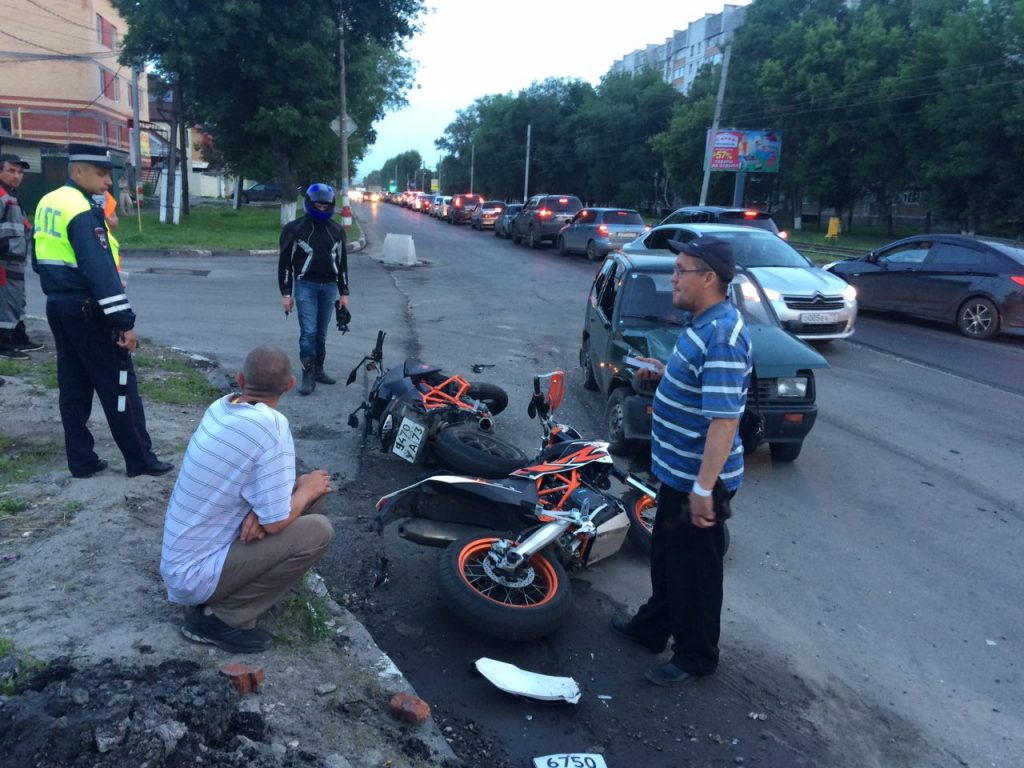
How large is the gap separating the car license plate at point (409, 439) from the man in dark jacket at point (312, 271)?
8.73 feet

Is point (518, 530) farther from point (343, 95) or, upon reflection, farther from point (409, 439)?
point (343, 95)

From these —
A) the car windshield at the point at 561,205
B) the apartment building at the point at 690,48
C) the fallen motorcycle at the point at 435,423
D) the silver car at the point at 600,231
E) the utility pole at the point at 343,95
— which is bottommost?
the fallen motorcycle at the point at 435,423

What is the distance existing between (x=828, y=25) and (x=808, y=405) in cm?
4476

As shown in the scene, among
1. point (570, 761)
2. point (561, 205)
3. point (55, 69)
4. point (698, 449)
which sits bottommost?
point (570, 761)

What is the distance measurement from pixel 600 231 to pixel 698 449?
839 inches

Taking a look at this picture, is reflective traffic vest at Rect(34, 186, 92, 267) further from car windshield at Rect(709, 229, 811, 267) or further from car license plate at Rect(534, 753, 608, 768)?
car windshield at Rect(709, 229, 811, 267)

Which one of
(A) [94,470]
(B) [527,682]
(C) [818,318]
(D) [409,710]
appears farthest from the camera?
(C) [818,318]

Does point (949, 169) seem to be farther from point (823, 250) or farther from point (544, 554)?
point (544, 554)

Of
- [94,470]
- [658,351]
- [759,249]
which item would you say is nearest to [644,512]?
[658,351]

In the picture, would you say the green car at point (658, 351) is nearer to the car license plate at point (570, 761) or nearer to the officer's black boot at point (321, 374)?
the officer's black boot at point (321, 374)

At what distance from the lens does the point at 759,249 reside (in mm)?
12508

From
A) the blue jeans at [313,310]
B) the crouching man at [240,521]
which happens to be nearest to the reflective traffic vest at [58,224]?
the crouching man at [240,521]

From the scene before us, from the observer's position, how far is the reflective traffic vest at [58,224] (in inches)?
181

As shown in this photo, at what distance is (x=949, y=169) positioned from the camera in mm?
32344
